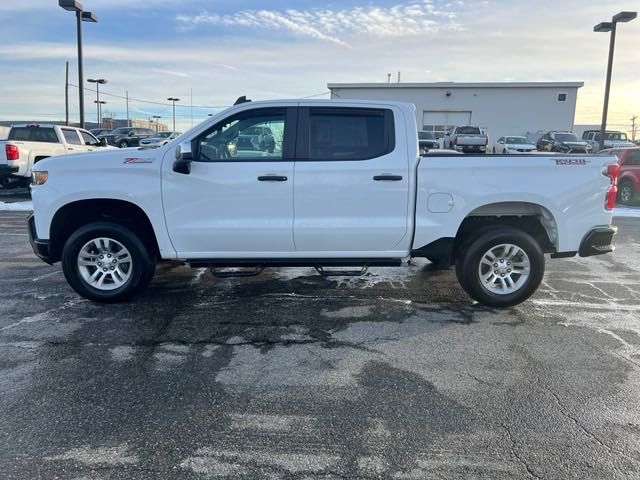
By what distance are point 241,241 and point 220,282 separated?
53.6 inches

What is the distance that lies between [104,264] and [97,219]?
1.64 ft

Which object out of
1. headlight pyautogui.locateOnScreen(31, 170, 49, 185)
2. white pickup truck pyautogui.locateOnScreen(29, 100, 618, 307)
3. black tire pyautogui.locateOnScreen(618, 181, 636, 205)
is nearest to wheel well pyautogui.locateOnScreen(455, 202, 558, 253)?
white pickup truck pyautogui.locateOnScreen(29, 100, 618, 307)

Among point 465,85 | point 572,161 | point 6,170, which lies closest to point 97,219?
point 572,161

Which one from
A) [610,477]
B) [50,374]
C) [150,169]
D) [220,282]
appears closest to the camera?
[610,477]

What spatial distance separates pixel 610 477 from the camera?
2.74 meters

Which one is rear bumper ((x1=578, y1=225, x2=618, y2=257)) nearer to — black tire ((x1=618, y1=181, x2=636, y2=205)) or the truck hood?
the truck hood

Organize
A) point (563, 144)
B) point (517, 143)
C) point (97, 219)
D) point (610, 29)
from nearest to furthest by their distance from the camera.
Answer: point (97, 219), point (610, 29), point (563, 144), point (517, 143)

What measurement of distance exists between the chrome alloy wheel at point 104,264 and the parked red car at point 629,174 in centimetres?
1399

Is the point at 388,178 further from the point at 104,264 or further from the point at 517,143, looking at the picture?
the point at 517,143

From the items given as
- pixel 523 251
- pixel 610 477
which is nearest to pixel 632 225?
pixel 523 251

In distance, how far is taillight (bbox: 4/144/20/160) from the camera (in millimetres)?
13938

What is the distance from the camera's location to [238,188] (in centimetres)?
512

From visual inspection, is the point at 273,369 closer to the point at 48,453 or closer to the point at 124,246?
the point at 48,453

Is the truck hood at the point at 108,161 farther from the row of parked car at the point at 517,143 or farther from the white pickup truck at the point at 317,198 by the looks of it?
the row of parked car at the point at 517,143
